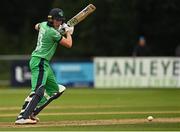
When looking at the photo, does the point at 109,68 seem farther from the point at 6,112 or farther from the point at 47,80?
the point at 47,80

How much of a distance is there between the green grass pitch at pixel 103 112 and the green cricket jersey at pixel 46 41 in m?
1.23

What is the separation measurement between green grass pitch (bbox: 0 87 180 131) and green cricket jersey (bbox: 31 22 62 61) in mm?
1234

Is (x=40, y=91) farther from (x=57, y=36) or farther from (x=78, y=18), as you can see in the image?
(x=78, y=18)

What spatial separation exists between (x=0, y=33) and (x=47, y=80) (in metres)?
25.2

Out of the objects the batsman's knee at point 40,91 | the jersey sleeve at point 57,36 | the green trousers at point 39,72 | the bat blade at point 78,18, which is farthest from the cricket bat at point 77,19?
the batsman's knee at point 40,91

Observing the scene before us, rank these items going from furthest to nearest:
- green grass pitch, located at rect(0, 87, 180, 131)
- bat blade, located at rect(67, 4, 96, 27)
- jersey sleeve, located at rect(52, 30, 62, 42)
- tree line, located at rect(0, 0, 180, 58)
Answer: tree line, located at rect(0, 0, 180, 58), bat blade, located at rect(67, 4, 96, 27), jersey sleeve, located at rect(52, 30, 62, 42), green grass pitch, located at rect(0, 87, 180, 131)

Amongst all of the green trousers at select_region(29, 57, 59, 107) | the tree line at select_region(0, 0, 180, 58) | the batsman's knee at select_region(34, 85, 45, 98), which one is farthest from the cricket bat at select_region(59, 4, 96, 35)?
the tree line at select_region(0, 0, 180, 58)

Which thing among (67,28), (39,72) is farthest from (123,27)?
(39,72)

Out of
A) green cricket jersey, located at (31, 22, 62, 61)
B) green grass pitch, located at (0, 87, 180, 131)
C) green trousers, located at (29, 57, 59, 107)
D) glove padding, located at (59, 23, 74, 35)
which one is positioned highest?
glove padding, located at (59, 23, 74, 35)

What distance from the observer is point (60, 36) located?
12234mm

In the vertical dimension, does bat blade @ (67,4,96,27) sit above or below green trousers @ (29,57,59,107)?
above

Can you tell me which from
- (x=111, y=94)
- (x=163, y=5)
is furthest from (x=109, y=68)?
(x=163, y=5)

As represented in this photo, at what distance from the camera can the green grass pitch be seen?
1180cm

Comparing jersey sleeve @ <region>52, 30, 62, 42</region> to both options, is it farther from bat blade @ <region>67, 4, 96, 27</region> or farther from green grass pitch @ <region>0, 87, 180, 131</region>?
green grass pitch @ <region>0, 87, 180, 131</region>
